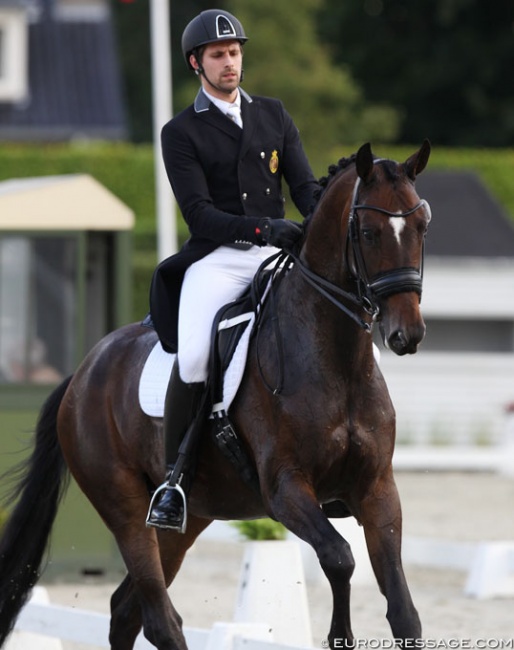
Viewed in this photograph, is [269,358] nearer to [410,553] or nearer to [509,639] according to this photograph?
[509,639]

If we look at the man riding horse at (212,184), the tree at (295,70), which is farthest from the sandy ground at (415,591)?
the tree at (295,70)

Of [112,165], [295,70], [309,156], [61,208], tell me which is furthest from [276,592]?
[295,70]

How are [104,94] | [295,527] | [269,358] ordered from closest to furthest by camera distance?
[295,527] → [269,358] → [104,94]

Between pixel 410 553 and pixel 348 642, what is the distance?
17.0 feet

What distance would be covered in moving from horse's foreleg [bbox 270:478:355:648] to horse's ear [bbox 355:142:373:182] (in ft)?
3.80

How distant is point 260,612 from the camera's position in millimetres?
7602

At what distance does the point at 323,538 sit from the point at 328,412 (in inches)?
19.5

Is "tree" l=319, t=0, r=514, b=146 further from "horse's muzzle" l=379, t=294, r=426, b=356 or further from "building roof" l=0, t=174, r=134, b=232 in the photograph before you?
"horse's muzzle" l=379, t=294, r=426, b=356

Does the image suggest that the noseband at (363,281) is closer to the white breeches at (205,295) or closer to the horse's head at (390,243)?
the horse's head at (390,243)

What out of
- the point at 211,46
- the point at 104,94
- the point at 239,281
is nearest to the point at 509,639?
the point at 239,281

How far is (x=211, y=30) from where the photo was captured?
6262mm

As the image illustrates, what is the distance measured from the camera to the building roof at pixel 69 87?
136ft

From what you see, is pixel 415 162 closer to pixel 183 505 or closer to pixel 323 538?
pixel 323 538

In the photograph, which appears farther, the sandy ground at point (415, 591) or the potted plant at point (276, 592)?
the sandy ground at point (415, 591)
